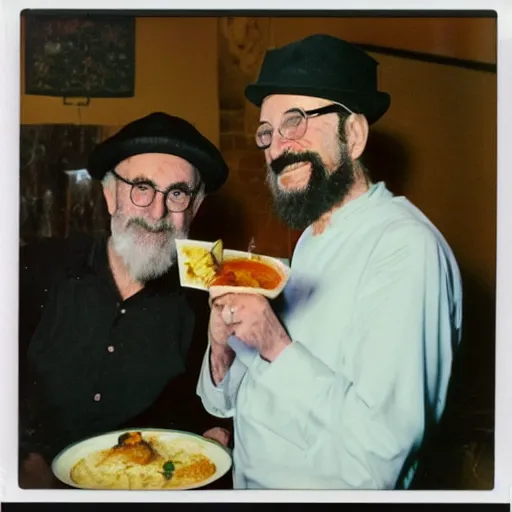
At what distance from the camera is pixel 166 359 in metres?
1.21

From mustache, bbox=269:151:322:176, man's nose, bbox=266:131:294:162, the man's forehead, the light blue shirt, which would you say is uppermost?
the man's forehead

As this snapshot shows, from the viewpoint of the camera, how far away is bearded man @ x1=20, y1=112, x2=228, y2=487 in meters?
1.20

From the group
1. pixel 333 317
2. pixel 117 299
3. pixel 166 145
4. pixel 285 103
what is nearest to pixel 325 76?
pixel 285 103

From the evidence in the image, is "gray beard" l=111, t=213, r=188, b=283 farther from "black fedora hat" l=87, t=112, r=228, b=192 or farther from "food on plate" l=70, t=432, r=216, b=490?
"food on plate" l=70, t=432, r=216, b=490

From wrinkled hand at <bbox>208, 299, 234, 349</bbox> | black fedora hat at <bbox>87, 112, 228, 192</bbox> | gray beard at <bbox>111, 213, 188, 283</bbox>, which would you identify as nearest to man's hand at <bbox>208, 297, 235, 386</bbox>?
wrinkled hand at <bbox>208, 299, 234, 349</bbox>

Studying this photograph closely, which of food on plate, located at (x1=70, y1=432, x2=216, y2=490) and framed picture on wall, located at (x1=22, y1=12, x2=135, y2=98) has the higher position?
framed picture on wall, located at (x1=22, y1=12, x2=135, y2=98)

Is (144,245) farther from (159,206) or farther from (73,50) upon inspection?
(73,50)

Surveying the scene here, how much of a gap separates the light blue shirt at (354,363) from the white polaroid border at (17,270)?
79mm

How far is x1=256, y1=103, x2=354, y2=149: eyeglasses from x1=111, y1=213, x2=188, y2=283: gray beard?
10.0 inches

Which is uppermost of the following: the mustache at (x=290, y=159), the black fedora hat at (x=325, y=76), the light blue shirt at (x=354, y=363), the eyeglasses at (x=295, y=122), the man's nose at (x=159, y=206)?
the black fedora hat at (x=325, y=76)

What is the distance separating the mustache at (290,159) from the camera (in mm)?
1201

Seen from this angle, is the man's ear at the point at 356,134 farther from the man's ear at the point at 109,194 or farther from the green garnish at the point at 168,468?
the green garnish at the point at 168,468

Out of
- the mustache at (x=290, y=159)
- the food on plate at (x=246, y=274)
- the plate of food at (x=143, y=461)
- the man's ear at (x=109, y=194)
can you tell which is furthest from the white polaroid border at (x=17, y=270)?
the food on plate at (x=246, y=274)
